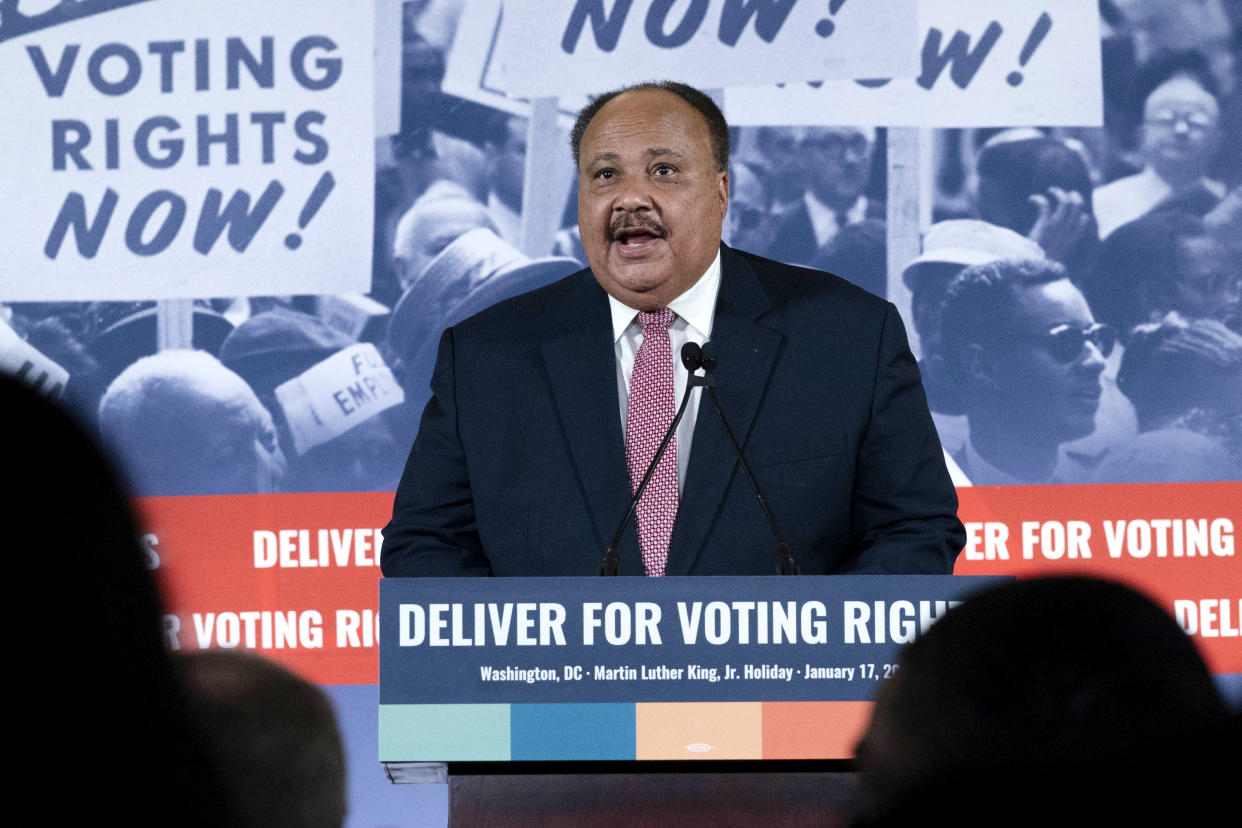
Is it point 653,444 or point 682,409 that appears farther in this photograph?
point 653,444

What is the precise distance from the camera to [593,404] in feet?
7.48

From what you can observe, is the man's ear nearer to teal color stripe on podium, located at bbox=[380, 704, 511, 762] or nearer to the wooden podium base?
Answer: the wooden podium base

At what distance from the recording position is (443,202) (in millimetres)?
3705

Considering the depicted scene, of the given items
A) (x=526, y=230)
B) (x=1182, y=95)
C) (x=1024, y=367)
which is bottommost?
(x=1024, y=367)

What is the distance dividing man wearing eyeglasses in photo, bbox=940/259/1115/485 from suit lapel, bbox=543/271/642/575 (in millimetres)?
1523

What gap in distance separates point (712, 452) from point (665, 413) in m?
0.11

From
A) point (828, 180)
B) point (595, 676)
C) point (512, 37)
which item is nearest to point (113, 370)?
point (512, 37)

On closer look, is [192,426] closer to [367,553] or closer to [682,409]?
[367,553]

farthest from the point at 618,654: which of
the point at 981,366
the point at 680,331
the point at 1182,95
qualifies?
the point at 1182,95

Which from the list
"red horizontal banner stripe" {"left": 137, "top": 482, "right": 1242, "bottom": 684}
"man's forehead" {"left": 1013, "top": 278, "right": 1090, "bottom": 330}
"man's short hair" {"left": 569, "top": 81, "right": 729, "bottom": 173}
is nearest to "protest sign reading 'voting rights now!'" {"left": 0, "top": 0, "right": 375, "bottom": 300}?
"red horizontal banner stripe" {"left": 137, "top": 482, "right": 1242, "bottom": 684}

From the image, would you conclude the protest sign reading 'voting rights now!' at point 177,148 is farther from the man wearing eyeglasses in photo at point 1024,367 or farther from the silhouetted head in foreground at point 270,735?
the silhouetted head in foreground at point 270,735

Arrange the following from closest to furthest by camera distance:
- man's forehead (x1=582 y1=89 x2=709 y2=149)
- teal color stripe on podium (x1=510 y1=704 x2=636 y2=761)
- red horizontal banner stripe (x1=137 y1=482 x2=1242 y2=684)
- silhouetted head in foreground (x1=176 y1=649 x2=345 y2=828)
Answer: silhouetted head in foreground (x1=176 y1=649 x2=345 y2=828)
teal color stripe on podium (x1=510 y1=704 x2=636 y2=761)
man's forehead (x1=582 y1=89 x2=709 y2=149)
red horizontal banner stripe (x1=137 y1=482 x2=1242 y2=684)

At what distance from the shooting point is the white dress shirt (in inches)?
90.2

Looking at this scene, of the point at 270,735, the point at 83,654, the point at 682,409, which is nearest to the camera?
the point at 83,654
